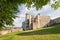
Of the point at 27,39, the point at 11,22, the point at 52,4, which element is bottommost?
the point at 27,39

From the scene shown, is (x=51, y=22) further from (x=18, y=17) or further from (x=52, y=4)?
(x=52, y=4)

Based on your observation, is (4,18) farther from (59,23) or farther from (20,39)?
(59,23)

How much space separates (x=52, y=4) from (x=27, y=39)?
2271 cm

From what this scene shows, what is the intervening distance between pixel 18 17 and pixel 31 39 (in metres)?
13.6

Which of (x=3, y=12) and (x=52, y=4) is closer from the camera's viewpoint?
(x=52, y=4)

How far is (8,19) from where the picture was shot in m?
18.5

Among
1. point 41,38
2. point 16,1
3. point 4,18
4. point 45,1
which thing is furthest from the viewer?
point 41,38

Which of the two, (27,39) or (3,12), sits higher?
(3,12)

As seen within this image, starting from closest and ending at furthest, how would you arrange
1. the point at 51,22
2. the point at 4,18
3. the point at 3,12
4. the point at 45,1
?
the point at 45,1 → the point at 3,12 → the point at 4,18 → the point at 51,22

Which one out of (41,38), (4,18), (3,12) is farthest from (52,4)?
(41,38)

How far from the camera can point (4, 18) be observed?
1730cm

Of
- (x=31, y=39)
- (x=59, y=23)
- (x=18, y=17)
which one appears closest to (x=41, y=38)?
(x=31, y=39)

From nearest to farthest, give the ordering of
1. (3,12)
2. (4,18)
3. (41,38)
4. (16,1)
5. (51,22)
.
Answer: (16,1) < (3,12) < (4,18) < (41,38) < (51,22)

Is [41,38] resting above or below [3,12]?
below
